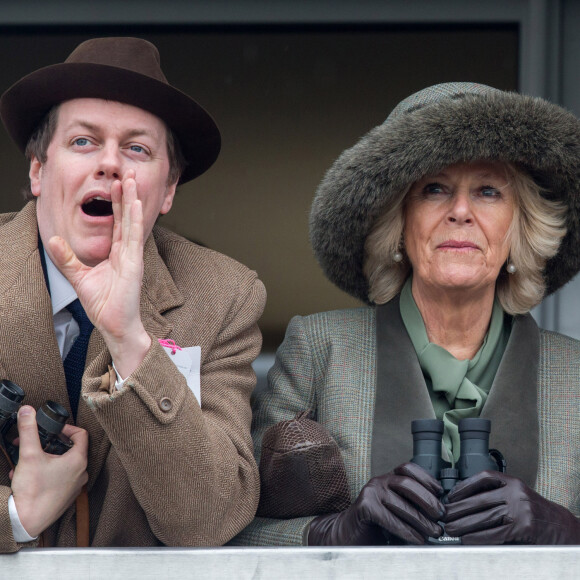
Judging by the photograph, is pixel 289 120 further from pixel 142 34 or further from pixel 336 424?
pixel 336 424

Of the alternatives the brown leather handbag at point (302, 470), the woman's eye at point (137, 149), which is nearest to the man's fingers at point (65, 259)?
the woman's eye at point (137, 149)

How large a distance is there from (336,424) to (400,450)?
6.4 inches

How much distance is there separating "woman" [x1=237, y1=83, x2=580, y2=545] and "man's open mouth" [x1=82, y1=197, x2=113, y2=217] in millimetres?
566

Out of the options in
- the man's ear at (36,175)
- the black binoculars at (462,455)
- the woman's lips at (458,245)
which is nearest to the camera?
the black binoculars at (462,455)

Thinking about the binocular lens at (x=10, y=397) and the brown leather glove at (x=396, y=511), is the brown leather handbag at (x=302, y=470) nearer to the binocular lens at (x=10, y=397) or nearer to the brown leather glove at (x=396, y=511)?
the brown leather glove at (x=396, y=511)

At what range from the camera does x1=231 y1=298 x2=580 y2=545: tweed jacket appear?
2.57m

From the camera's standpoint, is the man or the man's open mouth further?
the man's open mouth

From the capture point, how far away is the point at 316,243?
9.39 ft

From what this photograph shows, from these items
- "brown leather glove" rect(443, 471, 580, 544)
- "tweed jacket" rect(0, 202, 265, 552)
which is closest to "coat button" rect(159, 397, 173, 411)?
"tweed jacket" rect(0, 202, 265, 552)

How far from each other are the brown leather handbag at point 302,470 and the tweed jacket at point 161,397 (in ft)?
0.16

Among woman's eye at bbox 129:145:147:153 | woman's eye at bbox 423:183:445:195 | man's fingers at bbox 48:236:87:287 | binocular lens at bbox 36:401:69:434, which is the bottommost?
binocular lens at bbox 36:401:69:434

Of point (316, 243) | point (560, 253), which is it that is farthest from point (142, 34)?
Result: point (560, 253)

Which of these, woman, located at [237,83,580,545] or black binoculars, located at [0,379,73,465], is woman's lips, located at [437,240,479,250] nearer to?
woman, located at [237,83,580,545]

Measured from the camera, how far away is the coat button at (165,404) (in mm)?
2148
